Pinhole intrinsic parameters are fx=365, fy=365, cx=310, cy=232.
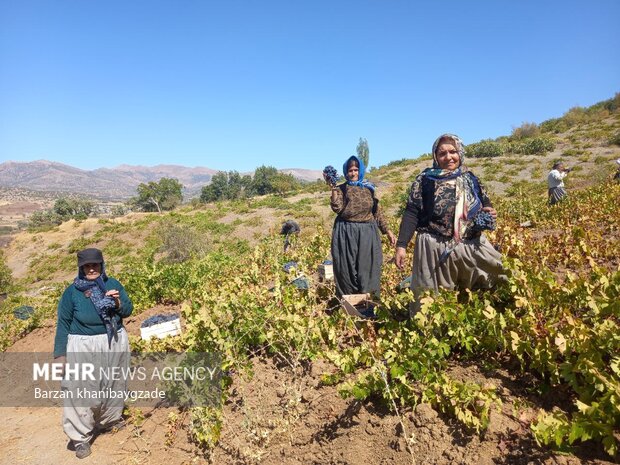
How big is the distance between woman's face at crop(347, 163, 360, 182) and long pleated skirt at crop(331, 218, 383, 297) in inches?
18.5

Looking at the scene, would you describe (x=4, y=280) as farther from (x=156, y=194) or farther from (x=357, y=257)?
(x=156, y=194)

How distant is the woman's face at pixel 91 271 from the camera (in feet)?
9.65

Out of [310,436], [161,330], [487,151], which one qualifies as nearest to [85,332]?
[161,330]

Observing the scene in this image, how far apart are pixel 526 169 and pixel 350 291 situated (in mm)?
17269

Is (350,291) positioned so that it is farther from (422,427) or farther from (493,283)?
(422,427)

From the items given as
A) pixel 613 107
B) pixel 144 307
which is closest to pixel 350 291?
pixel 144 307

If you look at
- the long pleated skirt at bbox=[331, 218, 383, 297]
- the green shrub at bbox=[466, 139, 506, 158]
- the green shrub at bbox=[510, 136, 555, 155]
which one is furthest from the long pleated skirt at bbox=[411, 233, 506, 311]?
the green shrub at bbox=[466, 139, 506, 158]

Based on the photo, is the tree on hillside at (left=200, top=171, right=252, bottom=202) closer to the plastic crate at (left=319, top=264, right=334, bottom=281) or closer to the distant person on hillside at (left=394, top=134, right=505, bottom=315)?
the plastic crate at (left=319, top=264, right=334, bottom=281)

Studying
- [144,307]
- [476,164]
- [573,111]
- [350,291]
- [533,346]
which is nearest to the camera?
[533,346]

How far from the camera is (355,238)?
3.76 metres

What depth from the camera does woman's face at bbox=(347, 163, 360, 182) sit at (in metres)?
3.83

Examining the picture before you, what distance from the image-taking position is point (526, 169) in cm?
1745

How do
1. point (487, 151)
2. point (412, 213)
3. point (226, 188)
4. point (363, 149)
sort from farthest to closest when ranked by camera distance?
point (226, 188) → point (363, 149) → point (487, 151) → point (412, 213)

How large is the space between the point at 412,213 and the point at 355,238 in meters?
1.04
